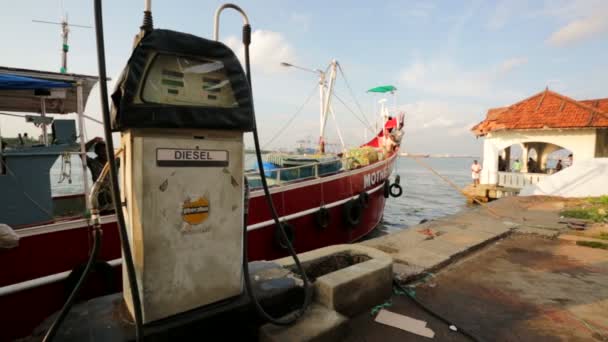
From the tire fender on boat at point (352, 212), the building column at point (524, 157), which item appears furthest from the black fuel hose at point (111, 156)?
the building column at point (524, 157)

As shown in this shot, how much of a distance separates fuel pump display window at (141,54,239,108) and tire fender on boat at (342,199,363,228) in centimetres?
612

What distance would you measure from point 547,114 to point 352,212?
49.2ft

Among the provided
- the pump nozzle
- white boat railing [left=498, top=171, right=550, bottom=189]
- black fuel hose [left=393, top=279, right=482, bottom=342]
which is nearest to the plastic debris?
black fuel hose [left=393, top=279, right=482, bottom=342]

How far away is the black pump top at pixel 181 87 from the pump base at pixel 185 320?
1.16 metres

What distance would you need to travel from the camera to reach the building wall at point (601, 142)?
14.7 metres

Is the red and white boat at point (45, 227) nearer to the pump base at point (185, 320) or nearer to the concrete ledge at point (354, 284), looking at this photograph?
the pump base at point (185, 320)

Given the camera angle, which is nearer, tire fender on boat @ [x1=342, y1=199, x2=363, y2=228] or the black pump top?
the black pump top

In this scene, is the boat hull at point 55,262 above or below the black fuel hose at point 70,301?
below

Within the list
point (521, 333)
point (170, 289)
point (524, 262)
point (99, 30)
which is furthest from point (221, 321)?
point (524, 262)

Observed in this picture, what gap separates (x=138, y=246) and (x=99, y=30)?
3.73 feet

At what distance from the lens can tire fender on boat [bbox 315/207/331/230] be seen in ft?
22.4

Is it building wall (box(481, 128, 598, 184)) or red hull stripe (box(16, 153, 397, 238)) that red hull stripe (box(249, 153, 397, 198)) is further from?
building wall (box(481, 128, 598, 184))

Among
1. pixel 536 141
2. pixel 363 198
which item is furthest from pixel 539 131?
pixel 363 198

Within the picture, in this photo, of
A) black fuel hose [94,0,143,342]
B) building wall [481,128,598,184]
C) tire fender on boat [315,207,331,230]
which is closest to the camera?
black fuel hose [94,0,143,342]
